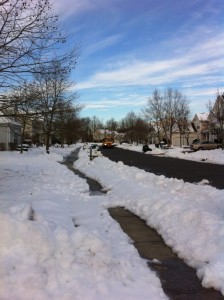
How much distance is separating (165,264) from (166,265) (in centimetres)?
5

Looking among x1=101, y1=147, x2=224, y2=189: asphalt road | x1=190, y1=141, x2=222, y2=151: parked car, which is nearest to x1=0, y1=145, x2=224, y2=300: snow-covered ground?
x1=101, y1=147, x2=224, y2=189: asphalt road

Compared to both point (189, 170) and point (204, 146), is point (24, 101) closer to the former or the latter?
point (189, 170)

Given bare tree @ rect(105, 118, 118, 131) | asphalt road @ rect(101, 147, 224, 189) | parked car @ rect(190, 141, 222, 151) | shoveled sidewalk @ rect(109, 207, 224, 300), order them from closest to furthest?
shoveled sidewalk @ rect(109, 207, 224, 300) → asphalt road @ rect(101, 147, 224, 189) → parked car @ rect(190, 141, 222, 151) → bare tree @ rect(105, 118, 118, 131)

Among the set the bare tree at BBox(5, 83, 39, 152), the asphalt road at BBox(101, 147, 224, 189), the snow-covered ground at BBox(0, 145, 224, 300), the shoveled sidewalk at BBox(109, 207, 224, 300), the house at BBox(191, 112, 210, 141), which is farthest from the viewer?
the house at BBox(191, 112, 210, 141)

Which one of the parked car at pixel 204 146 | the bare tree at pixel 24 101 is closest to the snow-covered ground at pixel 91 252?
the bare tree at pixel 24 101

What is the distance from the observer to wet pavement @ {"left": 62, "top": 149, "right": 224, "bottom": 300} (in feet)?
17.4

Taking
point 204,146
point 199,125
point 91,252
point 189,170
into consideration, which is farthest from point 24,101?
point 199,125

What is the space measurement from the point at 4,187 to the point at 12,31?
5.15m

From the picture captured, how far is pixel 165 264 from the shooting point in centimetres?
652

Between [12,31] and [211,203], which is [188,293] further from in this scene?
[12,31]

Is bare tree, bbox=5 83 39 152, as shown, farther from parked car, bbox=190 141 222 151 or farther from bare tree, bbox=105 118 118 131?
bare tree, bbox=105 118 118 131

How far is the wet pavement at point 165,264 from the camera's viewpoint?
530 centimetres

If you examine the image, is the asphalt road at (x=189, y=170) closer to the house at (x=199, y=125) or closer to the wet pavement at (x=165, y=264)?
the wet pavement at (x=165, y=264)

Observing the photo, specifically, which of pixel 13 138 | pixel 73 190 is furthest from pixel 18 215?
pixel 13 138
